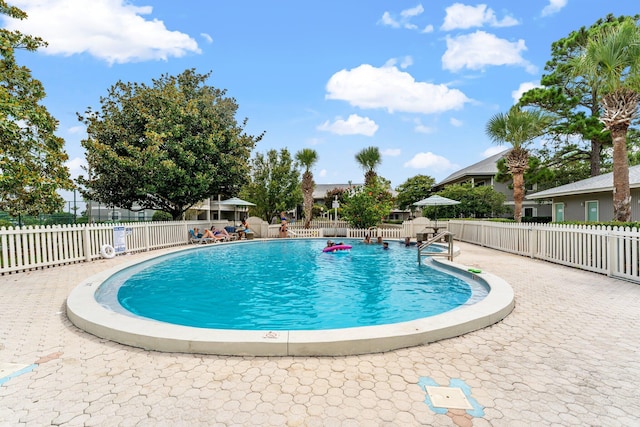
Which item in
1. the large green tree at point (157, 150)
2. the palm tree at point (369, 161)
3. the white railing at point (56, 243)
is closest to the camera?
the white railing at point (56, 243)

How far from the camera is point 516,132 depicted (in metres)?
16.1

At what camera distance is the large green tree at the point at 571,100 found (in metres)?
20.1

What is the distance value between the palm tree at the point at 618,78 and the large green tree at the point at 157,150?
50.7ft

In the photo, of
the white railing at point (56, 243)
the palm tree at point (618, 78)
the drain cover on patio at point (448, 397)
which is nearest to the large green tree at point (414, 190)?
the palm tree at point (618, 78)

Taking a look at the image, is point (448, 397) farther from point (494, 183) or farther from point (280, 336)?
point (494, 183)

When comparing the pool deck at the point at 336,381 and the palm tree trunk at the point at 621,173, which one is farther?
the palm tree trunk at the point at 621,173

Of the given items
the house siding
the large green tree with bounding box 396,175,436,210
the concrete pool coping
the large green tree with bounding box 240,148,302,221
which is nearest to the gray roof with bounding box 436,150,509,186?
the large green tree with bounding box 396,175,436,210

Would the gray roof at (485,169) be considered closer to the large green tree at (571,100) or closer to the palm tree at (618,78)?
the large green tree at (571,100)

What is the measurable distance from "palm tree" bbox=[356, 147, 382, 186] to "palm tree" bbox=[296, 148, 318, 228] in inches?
178

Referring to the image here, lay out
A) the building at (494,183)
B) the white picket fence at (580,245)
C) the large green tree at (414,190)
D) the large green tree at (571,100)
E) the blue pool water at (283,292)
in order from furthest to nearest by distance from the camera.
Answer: the large green tree at (414,190), the building at (494,183), the large green tree at (571,100), the white picket fence at (580,245), the blue pool water at (283,292)

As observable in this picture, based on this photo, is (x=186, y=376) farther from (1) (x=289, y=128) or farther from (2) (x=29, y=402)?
(1) (x=289, y=128)

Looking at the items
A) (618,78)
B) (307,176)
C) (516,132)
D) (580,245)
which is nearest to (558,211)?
(516,132)

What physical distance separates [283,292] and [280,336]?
3816 mm

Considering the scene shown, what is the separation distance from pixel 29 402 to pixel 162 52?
14.4 meters
